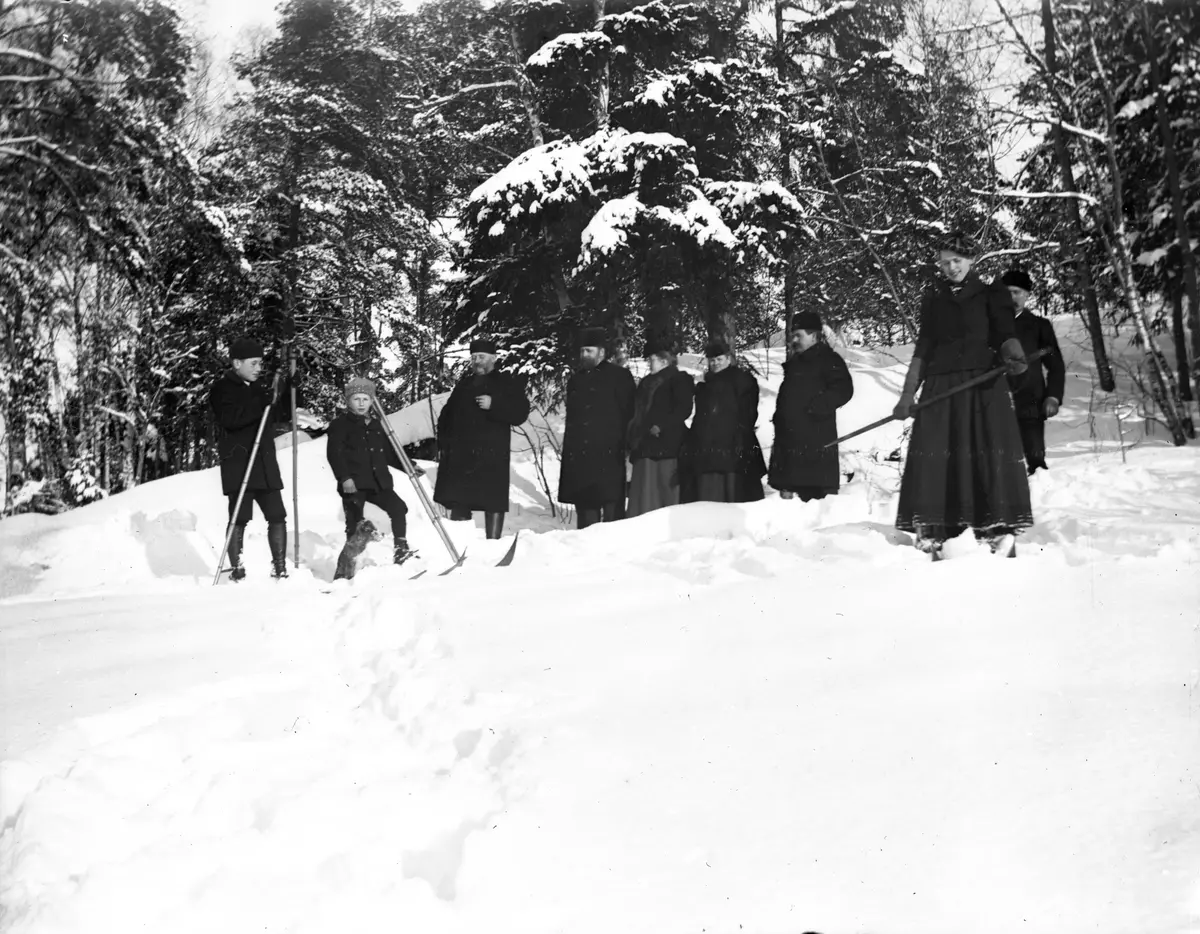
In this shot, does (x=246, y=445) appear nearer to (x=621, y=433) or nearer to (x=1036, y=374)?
(x=621, y=433)

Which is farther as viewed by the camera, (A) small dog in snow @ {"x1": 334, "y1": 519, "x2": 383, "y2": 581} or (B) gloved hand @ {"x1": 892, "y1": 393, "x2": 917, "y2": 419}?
(A) small dog in snow @ {"x1": 334, "y1": 519, "x2": 383, "y2": 581}

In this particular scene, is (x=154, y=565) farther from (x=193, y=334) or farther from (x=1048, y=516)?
(x=193, y=334)

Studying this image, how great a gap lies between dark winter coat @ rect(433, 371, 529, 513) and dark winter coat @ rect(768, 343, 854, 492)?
204 cm

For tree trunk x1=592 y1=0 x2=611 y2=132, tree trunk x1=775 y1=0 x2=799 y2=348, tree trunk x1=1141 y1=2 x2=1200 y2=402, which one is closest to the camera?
tree trunk x1=1141 y1=2 x2=1200 y2=402

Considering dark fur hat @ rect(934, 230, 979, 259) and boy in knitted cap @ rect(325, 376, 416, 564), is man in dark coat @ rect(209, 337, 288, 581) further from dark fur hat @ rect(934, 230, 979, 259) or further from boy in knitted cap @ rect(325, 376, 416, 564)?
dark fur hat @ rect(934, 230, 979, 259)

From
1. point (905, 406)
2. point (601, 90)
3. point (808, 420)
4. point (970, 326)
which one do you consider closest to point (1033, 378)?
point (808, 420)

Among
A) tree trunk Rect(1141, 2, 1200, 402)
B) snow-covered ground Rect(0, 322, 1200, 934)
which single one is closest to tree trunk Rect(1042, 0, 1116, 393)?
tree trunk Rect(1141, 2, 1200, 402)

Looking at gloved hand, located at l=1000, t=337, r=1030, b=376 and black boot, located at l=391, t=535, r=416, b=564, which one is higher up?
gloved hand, located at l=1000, t=337, r=1030, b=376

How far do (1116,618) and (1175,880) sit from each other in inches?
62.6

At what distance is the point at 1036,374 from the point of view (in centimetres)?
837

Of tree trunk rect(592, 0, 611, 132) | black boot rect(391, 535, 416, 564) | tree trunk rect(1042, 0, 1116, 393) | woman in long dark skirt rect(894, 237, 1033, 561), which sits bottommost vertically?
black boot rect(391, 535, 416, 564)

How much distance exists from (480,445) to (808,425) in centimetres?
254

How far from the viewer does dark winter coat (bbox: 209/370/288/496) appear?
721cm

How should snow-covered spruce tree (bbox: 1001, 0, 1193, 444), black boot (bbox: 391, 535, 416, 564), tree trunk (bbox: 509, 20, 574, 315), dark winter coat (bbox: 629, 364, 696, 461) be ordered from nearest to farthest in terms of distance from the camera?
black boot (bbox: 391, 535, 416, 564) → dark winter coat (bbox: 629, 364, 696, 461) → snow-covered spruce tree (bbox: 1001, 0, 1193, 444) → tree trunk (bbox: 509, 20, 574, 315)
